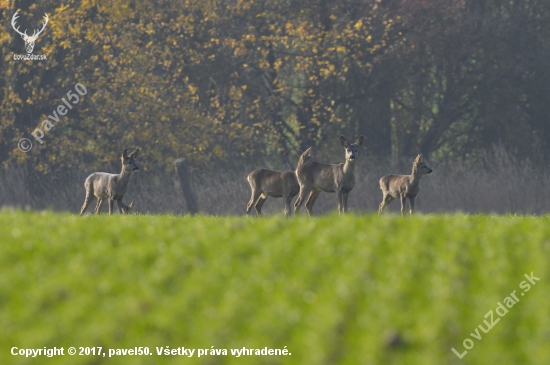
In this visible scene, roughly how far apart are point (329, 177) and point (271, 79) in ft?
50.2

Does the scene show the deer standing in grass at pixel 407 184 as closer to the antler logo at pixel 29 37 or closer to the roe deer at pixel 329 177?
the roe deer at pixel 329 177

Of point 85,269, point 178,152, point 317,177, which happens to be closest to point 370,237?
point 85,269

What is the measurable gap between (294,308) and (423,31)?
2612 cm

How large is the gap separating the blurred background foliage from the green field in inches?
755

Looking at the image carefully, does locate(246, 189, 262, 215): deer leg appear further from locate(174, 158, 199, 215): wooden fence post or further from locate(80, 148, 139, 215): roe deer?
locate(174, 158, 199, 215): wooden fence post

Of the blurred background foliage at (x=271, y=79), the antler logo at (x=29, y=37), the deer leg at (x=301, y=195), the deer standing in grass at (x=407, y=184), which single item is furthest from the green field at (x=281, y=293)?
the antler logo at (x=29, y=37)

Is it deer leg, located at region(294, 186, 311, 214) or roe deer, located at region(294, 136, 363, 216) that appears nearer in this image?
roe deer, located at region(294, 136, 363, 216)

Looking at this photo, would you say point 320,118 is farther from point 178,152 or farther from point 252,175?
point 252,175

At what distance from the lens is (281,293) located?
766 centimetres

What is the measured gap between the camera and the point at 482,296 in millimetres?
7535

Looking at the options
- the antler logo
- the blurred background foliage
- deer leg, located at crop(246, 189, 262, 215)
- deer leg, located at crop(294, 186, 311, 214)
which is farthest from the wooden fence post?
the antler logo

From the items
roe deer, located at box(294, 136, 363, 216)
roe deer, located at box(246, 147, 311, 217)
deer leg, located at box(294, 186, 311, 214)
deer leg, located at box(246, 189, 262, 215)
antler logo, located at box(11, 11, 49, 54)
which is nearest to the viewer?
roe deer, located at box(294, 136, 363, 216)

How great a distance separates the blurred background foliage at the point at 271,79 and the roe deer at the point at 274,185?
33.1ft

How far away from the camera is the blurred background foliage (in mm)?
29125
